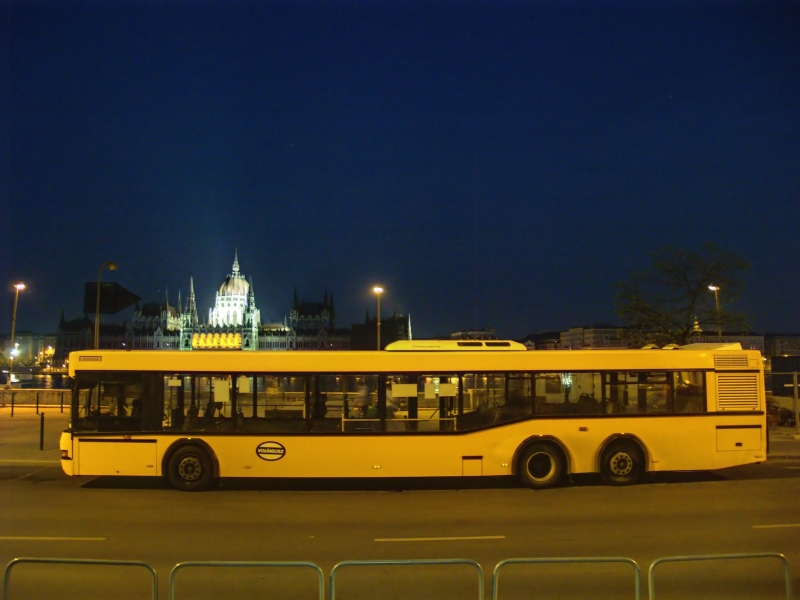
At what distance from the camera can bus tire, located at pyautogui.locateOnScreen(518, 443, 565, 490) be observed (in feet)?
43.8

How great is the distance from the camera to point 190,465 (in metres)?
13.3

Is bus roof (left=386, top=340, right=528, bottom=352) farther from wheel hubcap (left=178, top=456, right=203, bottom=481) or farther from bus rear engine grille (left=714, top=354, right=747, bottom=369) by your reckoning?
wheel hubcap (left=178, top=456, right=203, bottom=481)

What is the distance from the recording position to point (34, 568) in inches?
320

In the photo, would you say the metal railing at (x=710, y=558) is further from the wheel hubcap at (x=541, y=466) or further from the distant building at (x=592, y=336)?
the distant building at (x=592, y=336)

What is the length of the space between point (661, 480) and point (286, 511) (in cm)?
820

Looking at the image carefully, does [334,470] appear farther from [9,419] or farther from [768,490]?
[9,419]

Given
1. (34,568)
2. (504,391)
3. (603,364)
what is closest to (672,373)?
(603,364)

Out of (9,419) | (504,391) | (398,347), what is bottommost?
(9,419)

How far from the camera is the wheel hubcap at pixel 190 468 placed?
43.4 ft

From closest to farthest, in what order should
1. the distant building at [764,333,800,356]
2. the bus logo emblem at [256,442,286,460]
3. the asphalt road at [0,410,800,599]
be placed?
the asphalt road at [0,410,800,599], the bus logo emblem at [256,442,286,460], the distant building at [764,333,800,356]

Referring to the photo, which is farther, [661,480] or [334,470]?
[661,480]

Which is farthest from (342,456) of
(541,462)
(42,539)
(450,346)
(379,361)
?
(42,539)

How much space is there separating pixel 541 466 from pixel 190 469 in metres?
7.02

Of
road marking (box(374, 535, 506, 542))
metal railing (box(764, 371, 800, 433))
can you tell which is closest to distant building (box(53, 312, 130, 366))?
metal railing (box(764, 371, 800, 433))
